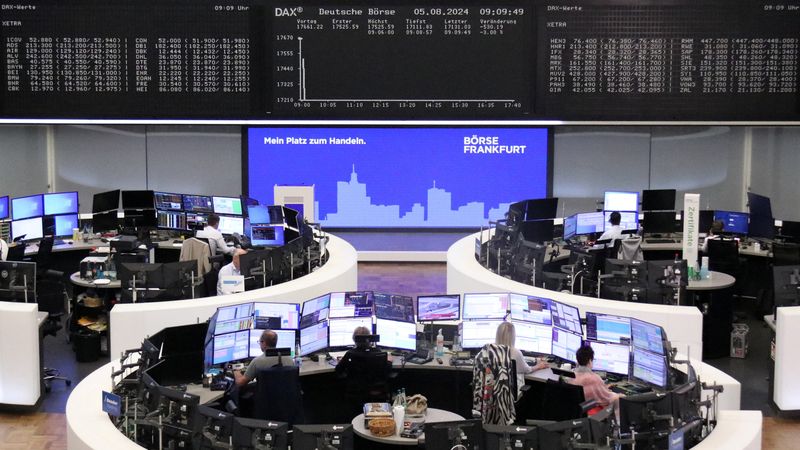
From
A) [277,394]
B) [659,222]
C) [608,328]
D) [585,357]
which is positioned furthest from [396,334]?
[659,222]

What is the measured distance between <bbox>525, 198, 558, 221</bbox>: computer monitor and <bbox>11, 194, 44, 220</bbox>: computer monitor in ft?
18.8

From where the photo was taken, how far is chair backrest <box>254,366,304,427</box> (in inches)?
300

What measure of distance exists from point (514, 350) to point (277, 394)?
1.74 meters

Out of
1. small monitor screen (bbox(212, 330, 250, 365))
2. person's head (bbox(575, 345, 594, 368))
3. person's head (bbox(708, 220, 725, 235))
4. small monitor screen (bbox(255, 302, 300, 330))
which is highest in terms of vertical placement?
person's head (bbox(708, 220, 725, 235))

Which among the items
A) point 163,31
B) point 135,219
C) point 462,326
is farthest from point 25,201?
point 462,326

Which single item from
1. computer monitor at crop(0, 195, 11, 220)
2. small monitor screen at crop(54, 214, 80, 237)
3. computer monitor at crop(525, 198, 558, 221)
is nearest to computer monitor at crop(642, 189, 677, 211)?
computer monitor at crop(525, 198, 558, 221)

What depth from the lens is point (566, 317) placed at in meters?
8.59

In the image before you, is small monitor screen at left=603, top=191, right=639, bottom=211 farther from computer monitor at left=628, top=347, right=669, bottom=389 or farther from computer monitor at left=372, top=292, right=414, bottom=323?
computer monitor at left=628, top=347, right=669, bottom=389

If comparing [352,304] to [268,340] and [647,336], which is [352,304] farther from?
[647,336]

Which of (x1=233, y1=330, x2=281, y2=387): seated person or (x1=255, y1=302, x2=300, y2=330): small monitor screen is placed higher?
(x1=255, y1=302, x2=300, y2=330): small monitor screen

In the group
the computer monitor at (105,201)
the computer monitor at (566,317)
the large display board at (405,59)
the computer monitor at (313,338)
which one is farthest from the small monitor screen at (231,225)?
the computer monitor at (566,317)

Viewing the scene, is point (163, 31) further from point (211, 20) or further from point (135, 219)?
point (135, 219)

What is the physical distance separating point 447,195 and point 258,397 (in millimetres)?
8187

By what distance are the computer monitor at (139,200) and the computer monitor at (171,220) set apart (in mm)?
156
